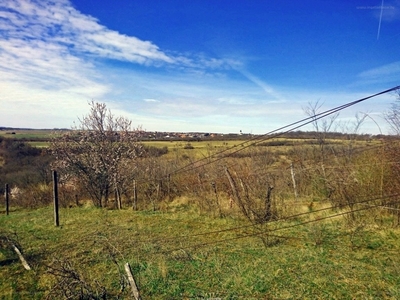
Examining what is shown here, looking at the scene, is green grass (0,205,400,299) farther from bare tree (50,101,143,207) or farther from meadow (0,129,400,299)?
bare tree (50,101,143,207)

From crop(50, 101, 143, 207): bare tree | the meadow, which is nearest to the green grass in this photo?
the meadow

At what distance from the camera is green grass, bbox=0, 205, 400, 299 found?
4.75 meters

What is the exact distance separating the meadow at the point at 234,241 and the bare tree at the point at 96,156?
2.18 m

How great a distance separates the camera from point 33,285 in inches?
201

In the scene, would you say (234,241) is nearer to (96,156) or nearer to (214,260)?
(214,260)

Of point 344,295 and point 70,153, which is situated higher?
point 70,153

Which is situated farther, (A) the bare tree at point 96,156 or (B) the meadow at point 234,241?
(A) the bare tree at point 96,156

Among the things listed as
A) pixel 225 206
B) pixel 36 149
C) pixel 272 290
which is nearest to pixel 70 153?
pixel 225 206

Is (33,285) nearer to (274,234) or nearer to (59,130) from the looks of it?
(274,234)

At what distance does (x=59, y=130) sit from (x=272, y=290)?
15729 mm

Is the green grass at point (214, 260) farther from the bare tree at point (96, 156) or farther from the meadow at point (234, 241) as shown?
the bare tree at point (96, 156)

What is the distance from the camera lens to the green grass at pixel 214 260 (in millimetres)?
4746

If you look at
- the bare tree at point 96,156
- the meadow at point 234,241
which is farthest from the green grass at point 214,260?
the bare tree at point 96,156

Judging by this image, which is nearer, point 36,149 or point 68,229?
point 68,229
